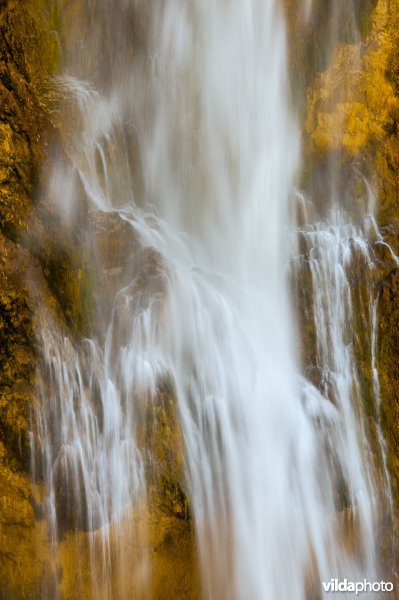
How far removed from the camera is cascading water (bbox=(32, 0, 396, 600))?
7.34m

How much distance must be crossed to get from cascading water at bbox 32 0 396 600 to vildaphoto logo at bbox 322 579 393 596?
0.11 metres

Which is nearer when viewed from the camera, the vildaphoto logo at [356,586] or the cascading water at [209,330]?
the cascading water at [209,330]

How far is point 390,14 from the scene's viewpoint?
11.2 m

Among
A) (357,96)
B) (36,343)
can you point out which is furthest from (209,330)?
(357,96)

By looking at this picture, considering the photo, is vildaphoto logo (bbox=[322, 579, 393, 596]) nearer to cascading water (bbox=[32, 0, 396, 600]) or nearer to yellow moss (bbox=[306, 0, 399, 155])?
cascading water (bbox=[32, 0, 396, 600])

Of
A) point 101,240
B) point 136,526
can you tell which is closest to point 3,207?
point 101,240

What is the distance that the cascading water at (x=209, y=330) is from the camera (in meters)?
7.34

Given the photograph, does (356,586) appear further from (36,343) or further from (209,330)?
(36,343)

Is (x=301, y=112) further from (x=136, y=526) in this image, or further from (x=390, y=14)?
(x=136, y=526)

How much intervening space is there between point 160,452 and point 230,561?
1.61 meters

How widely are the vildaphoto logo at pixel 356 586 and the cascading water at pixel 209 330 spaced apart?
0.36 ft

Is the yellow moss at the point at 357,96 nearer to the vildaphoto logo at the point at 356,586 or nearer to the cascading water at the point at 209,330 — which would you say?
the cascading water at the point at 209,330

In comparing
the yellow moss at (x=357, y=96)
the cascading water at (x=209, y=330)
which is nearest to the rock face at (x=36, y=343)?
the cascading water at (x=209, y=330)

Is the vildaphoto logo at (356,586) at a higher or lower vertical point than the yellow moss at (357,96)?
lower
